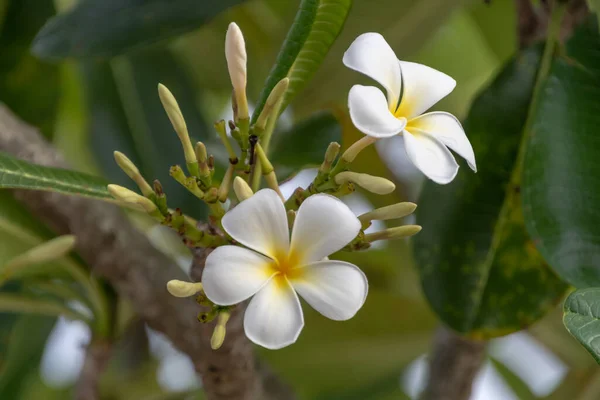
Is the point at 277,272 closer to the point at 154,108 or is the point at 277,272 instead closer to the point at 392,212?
the point at 392,212

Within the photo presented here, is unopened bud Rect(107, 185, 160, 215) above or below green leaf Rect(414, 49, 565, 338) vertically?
above

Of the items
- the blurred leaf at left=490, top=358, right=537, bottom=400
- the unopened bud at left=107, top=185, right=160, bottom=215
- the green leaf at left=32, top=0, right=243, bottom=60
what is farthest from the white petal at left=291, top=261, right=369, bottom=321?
the blurred leaf at left=490, top=358, right=537, bottom=400

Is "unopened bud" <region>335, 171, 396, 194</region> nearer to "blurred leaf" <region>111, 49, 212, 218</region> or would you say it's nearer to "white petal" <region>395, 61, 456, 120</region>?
"white petal" <region>395, 61, 456, 120</region>

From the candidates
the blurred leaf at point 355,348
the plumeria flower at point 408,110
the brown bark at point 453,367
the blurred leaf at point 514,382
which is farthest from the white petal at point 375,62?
the blurred leaf at point 514,382

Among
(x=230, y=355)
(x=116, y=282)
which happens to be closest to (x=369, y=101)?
(x=230, y=355)

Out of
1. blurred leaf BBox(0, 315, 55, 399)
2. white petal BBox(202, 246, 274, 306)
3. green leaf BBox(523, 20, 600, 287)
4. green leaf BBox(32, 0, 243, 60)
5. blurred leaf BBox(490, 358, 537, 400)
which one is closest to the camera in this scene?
white petal BBox(202, 246, 274, 306)

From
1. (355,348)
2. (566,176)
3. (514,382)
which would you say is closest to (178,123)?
(566,176)

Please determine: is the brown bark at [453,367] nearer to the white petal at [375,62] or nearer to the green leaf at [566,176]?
the green leaf at [566,176]
